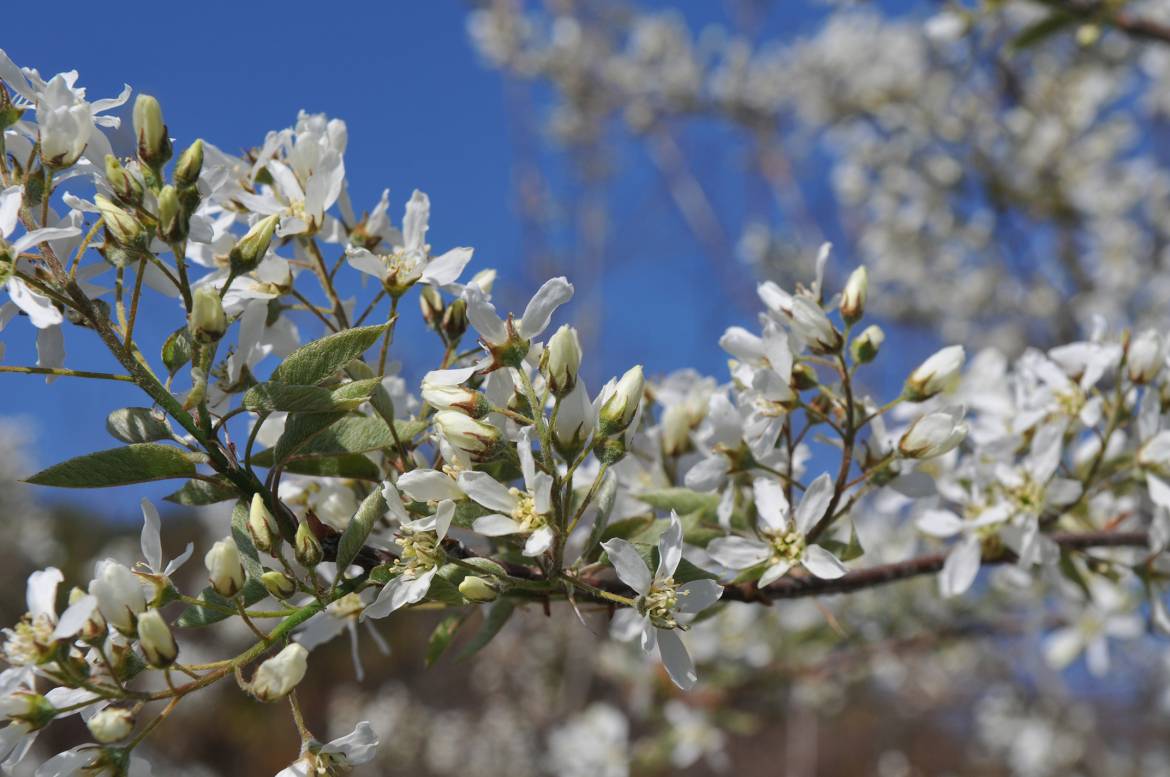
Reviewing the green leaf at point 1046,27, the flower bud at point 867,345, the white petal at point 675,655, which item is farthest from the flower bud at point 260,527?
the green leaf at point 1046,27

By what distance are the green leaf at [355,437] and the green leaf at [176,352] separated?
143 millimetres

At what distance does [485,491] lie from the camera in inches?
40.0

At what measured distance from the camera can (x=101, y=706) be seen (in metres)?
1.00

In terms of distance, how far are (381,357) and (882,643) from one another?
7.31ft

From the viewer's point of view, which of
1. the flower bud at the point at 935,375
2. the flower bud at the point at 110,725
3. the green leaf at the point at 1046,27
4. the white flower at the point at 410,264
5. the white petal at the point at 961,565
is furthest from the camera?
the green leaf at the point at 1046,27

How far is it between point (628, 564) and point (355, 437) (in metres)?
0.34

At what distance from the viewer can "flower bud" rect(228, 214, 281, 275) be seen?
1.06 m

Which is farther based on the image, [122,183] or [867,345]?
[867,345]

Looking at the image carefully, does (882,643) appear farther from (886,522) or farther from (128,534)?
(128,534)

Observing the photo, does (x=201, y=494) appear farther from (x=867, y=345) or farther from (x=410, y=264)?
(x=867, y=345)

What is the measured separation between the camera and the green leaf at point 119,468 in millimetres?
958

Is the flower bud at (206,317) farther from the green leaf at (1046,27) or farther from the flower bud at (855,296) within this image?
the green leaf at (1046,27)

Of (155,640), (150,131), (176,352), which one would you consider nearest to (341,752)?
(155,640)

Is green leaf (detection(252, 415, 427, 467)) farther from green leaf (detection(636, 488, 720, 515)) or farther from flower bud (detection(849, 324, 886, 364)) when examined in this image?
flower bud (detection(849, 324, 886, 364))
